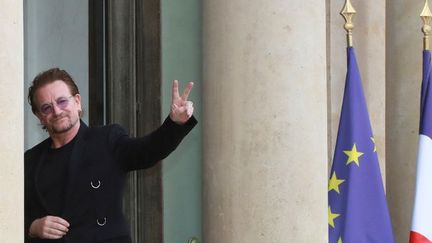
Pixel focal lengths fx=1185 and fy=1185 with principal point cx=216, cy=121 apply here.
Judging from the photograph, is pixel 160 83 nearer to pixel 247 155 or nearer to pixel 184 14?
pixel 184 14

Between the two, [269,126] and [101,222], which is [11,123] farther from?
[269,126]

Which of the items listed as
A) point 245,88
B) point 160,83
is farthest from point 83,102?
point 245,88

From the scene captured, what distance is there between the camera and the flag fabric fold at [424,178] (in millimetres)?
7418

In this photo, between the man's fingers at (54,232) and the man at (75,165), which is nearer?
the man's fingers at (54,232)

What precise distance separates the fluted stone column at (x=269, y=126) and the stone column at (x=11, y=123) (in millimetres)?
2054

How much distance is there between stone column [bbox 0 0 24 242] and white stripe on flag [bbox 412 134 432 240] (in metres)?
3.19

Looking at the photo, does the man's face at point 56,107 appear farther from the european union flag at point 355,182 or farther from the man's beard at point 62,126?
the european union flag at point 355,182

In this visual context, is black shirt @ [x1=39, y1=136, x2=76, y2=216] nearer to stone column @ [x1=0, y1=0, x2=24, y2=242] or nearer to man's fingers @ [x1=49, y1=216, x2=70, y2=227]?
man's fingers @ [x1=49, y1=216, x2=70, y2=227]

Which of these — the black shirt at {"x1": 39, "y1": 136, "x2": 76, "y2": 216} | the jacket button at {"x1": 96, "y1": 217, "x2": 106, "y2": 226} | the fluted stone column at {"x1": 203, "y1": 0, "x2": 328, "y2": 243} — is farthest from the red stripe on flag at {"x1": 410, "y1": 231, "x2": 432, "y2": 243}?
the black shirt at {"x1": 39, "y1": 136, "x2": 76, "y2": 216}

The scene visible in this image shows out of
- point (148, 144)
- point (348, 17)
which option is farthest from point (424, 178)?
point (148, 144)

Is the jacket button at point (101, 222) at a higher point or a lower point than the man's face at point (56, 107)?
lower

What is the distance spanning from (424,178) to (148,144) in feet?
7.37

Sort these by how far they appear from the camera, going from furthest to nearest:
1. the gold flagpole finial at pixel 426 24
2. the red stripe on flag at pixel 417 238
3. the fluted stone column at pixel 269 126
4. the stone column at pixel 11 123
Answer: the gold flagpole finial at pixel 426 24, the red stripe on flag at pixel 417 238, the fluted stone column at pixel 269 126, the stone column at pixel 11 123

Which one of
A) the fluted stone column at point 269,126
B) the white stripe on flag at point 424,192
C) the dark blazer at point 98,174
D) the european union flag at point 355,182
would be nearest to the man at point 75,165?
the dark blazer at point 98,174
